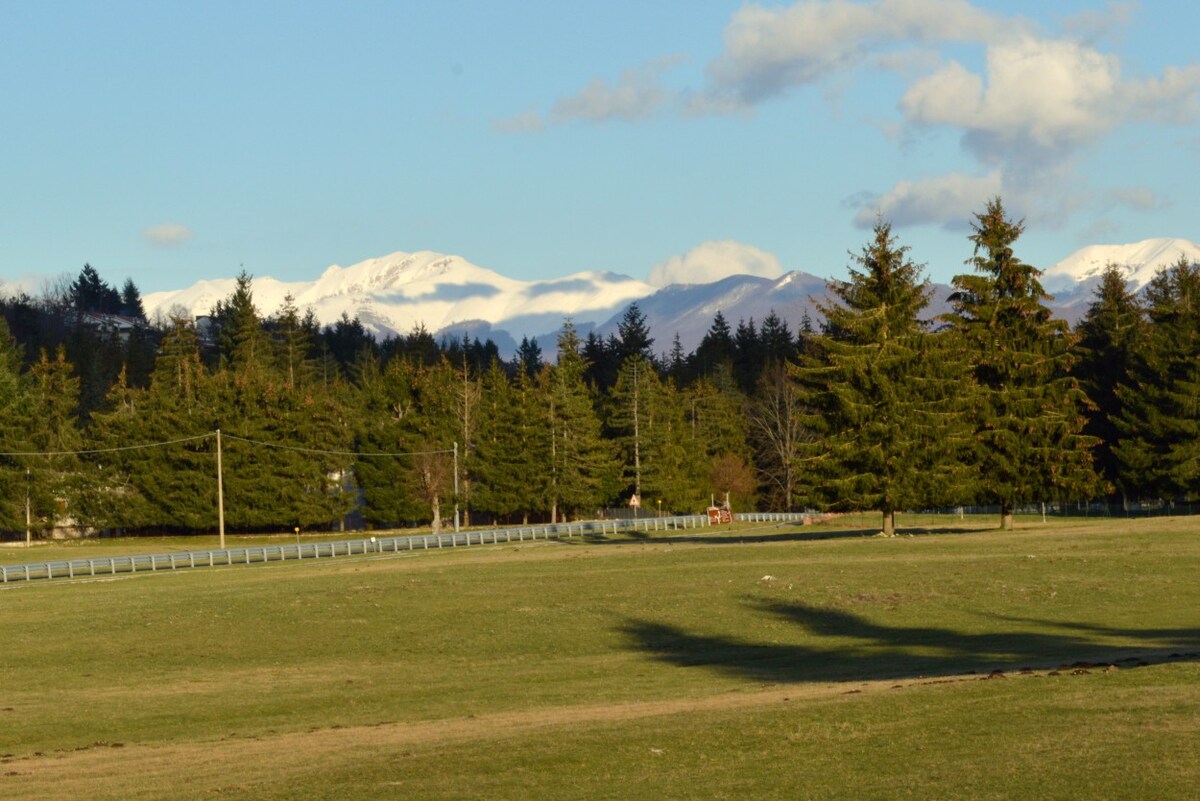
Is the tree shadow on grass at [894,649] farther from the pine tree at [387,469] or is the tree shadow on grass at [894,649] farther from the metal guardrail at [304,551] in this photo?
the pine tree at [387,469]

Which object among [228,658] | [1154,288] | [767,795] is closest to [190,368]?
[1154,288]

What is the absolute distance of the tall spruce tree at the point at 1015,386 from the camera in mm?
77250

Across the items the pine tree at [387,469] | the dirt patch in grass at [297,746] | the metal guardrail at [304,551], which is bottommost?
the dirt patch in grass at [297,746]

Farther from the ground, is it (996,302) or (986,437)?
(996,302)

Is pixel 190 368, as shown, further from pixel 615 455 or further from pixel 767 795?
pixel 767 795

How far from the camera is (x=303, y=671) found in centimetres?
3734

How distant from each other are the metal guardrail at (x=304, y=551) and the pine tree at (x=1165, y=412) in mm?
24542

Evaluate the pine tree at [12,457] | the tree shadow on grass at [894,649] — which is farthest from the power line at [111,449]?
the tree shadow on grass at [894,649]

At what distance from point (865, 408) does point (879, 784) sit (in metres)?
55.0

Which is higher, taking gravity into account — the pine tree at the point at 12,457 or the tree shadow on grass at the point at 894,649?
the pine tree at the point at 12,457

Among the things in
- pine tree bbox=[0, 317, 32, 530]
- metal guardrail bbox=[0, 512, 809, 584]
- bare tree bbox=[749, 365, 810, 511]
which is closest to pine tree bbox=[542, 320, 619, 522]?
metal guardrail bbox=[0, 512, 809, 584]

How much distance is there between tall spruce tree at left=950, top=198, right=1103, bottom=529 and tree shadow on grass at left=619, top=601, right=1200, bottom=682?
3637cm

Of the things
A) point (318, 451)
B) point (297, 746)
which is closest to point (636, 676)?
point (297, 746)

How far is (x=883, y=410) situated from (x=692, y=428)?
264ft
